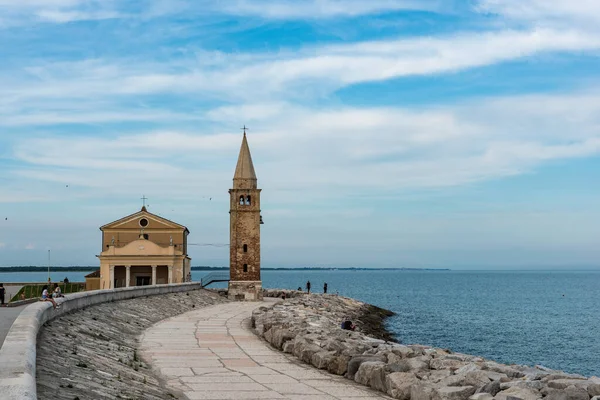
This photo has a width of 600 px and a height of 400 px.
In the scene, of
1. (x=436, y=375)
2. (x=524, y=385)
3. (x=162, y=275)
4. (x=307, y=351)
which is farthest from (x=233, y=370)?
(x=162, y=275)

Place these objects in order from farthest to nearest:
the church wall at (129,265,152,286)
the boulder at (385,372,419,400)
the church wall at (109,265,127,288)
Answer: the church wall at (129,265,152,286), the church wall at (109,265,127,288), the boulder at (385,372,419,400)

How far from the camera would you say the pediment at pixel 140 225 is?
178ft

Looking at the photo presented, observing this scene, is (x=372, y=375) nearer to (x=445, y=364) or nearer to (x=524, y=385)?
(x=445, y=364)

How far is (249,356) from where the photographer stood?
16797 millimetres

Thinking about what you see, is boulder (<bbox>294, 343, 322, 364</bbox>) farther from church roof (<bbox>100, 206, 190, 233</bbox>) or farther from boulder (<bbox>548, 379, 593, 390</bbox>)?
church roof (<bbox>100, 206, 190, 233</bbox>)

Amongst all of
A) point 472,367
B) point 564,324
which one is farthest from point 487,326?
point 472,367

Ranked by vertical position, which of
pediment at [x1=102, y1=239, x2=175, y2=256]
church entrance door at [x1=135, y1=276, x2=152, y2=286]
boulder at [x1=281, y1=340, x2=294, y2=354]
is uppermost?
pediment at [x1=102, y1=239, x2=175, y2=256]

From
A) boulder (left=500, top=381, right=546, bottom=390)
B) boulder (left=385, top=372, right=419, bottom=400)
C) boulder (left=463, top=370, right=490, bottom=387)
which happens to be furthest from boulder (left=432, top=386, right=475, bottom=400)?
boulder (left=385, top=372, right=419, bottom=400)

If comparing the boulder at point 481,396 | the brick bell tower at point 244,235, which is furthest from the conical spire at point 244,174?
the boulder at point 481,396

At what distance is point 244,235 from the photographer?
50219 millimetres

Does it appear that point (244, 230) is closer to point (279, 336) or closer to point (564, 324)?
point (564, 324)

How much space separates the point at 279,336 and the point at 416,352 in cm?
454

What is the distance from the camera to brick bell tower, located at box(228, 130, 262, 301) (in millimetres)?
49844

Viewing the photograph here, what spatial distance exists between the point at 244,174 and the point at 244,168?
1.47ft
